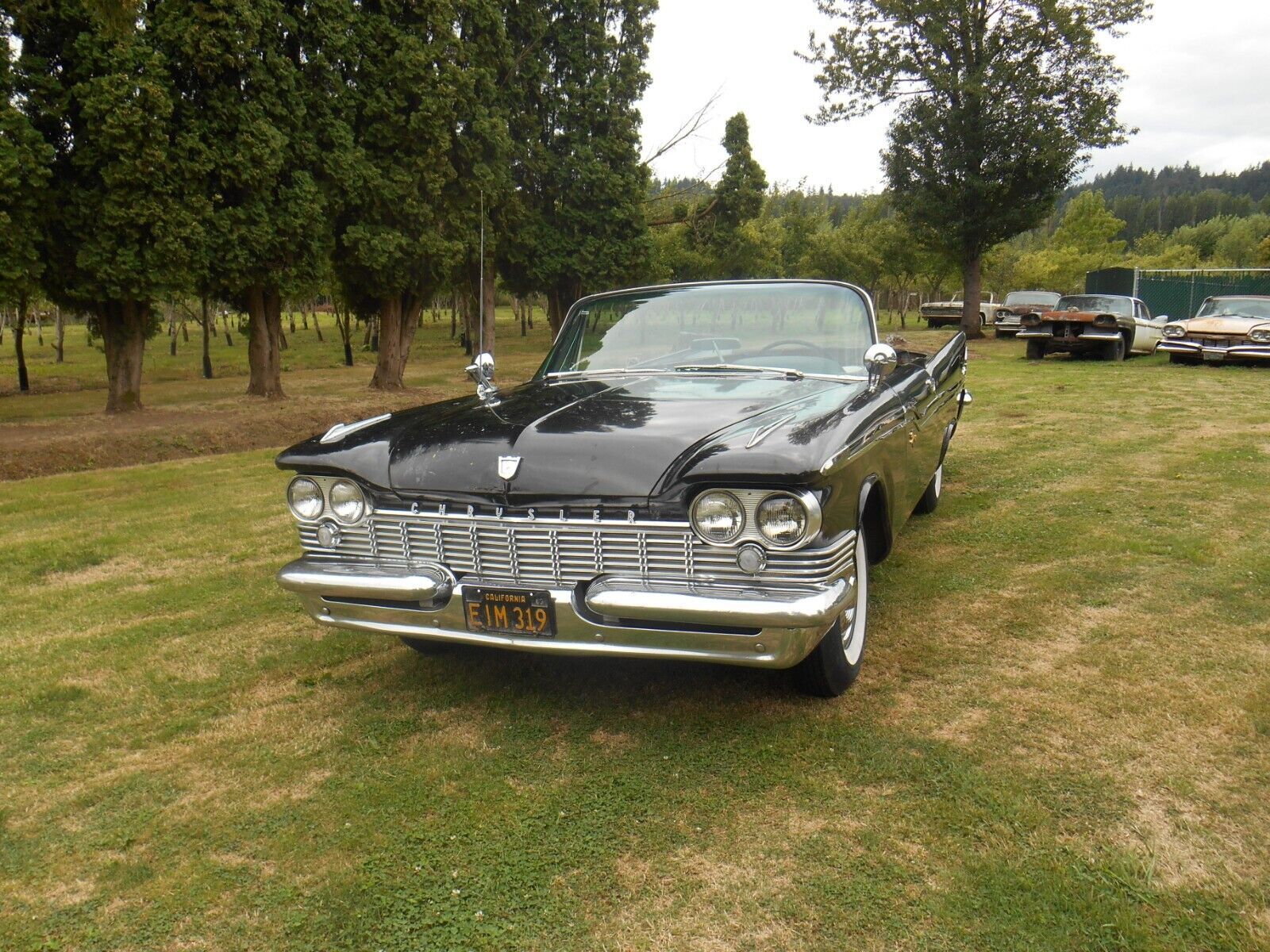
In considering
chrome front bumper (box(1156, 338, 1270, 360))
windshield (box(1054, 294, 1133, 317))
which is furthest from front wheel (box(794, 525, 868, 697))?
windshield (box(1054, 294, 1133, 317))

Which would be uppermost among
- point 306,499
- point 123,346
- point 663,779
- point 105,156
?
point 105,156

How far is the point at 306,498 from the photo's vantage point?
3244 mm

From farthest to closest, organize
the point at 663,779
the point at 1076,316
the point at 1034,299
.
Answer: the point at 1034,299
the point at 1076,316
the point at 663,779

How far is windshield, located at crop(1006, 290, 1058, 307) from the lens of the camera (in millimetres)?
29641

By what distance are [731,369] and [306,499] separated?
189 cm

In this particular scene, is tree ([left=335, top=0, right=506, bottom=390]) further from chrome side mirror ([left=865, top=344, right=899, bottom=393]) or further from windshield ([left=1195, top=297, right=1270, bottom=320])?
windshield ([left=1195, top=297, right=1270, bottom=320])

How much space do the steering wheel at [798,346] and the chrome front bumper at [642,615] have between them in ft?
4.96

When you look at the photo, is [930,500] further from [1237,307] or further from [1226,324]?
[1237,307]

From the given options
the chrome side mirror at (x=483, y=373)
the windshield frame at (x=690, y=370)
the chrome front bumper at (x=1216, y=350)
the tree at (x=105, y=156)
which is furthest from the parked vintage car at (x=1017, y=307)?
the chrome side mirror at (x=483, y=373)

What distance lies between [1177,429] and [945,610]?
21.4 feet

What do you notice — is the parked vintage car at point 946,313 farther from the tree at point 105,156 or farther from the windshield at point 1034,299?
the tree at point 105,156

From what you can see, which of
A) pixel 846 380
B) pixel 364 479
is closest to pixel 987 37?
pixel 846 380

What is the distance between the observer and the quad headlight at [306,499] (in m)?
3.22

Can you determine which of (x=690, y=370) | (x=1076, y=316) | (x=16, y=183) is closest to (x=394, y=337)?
(x=16, y=183)
